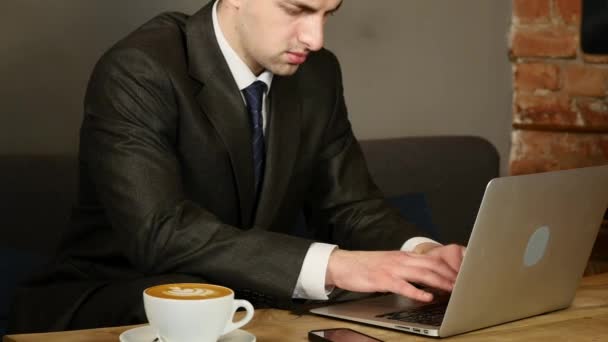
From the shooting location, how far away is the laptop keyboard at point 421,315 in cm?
128

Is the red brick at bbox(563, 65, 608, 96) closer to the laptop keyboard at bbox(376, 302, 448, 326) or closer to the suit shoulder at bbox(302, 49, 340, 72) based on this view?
the suit shoulder at bbox(302, 49, 340, 72)

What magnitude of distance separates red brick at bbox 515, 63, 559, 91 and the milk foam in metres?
2.07

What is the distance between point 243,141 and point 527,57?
1.54 metres

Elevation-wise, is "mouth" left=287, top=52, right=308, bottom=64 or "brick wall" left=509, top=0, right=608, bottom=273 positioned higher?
"mouth" left=287, top=52, right=308, bottom=64

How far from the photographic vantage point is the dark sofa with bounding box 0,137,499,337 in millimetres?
1889

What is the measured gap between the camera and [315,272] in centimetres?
145

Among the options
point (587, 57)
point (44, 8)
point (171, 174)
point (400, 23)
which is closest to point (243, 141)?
point (171, 174)

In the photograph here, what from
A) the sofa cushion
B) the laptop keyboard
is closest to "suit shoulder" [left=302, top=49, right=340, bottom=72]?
the sofa cushion

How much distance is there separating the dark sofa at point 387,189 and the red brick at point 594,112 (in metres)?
0.34

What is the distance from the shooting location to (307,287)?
1.46 m

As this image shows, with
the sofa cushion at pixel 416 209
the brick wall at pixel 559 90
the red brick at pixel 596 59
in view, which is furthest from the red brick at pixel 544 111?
the sofa cushion at pixel 416 209

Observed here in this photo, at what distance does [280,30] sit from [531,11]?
1.51 meters

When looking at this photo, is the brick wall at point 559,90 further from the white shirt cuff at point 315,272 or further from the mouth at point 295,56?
the white shirt cuff at point 315,272

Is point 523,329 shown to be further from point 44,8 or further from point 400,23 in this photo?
point 400,23
